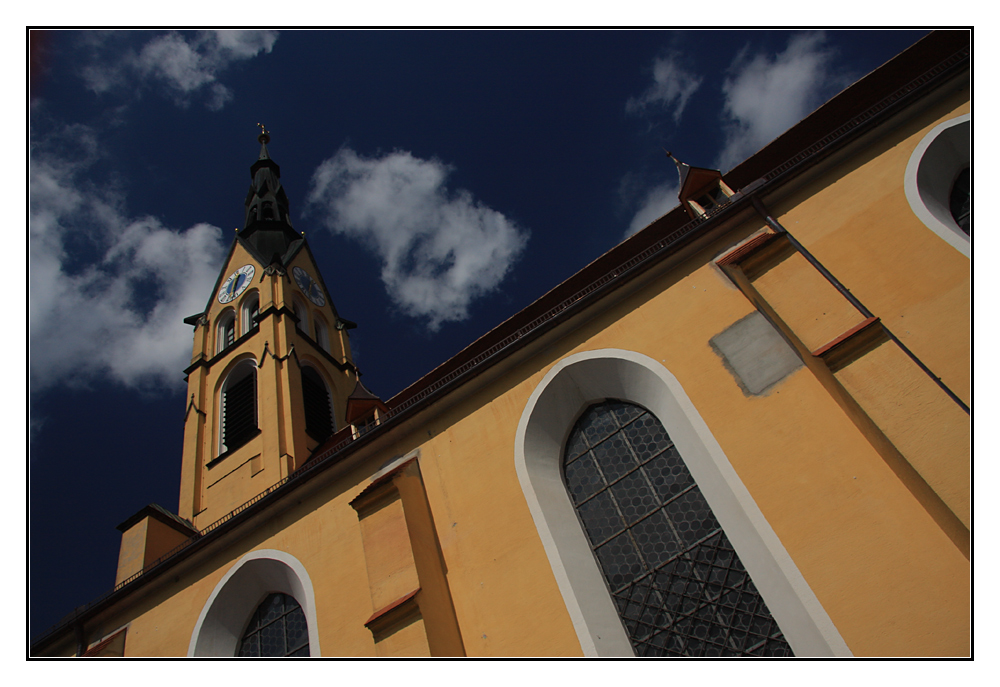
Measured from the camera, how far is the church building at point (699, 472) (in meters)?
5.64

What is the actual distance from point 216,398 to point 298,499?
28.7 feet

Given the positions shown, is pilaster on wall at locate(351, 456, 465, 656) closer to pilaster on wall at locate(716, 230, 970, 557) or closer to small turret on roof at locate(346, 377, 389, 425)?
small turret on roof at locate(346, 377, 389, 425)

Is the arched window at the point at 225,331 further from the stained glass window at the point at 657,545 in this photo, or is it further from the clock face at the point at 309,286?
the stained glass window at the point at 657,545

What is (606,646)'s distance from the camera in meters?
6.38

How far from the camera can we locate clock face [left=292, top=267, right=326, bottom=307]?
20.7 metres

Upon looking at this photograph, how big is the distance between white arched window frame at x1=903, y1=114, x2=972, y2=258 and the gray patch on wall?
2116 mm

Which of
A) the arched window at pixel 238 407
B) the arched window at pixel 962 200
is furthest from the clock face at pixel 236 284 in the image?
the arched window at pixel 962 200

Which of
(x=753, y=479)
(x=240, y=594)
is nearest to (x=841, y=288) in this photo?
(x=753, y=479)

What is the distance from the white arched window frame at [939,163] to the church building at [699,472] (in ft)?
0.09

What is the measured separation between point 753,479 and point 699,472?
68 cm

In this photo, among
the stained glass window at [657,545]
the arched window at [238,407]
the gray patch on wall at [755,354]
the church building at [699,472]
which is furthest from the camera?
the arched window at [238,407]

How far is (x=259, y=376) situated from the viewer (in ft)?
53.7

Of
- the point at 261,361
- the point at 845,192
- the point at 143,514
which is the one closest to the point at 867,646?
the point at 845,192

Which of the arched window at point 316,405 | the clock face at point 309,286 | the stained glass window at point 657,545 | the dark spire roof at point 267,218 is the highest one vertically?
the dark spire roof at point 267,218
